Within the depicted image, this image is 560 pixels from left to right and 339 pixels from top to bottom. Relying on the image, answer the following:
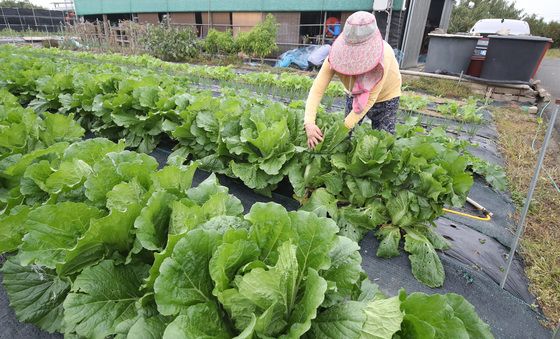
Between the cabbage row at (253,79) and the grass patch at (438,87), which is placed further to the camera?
the grass patch at (438,87)

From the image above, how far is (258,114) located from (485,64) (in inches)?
355

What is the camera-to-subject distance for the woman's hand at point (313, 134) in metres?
2.99

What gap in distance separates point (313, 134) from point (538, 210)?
2814mm

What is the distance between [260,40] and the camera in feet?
46.0

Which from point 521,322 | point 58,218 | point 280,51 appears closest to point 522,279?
point 521,322

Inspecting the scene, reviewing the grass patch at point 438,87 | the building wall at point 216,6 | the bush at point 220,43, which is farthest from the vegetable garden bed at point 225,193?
the building wall at point 216,6

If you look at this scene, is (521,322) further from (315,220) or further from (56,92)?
(56,92)

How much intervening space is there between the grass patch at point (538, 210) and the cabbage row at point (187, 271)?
1910mm

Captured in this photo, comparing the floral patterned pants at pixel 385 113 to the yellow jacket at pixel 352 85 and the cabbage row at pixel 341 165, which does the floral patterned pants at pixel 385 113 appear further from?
the cabbage row at pixel 341 165

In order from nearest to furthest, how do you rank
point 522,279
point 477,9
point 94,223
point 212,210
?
point 94,223, point 212,210, point 522,279, point 477,9

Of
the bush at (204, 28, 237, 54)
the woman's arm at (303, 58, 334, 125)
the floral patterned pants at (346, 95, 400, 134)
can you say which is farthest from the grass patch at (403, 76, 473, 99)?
the bush at (204, 28, 237, 54)

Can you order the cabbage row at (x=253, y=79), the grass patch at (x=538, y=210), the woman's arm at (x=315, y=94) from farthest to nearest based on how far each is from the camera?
1. the cabbage row at (x=253, y=79)
2. the woman's arm at (x=315, y=94)
3. the grass patch at (x=538, y=210)

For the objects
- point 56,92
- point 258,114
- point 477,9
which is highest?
point 477,9

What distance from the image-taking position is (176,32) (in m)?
15.5
